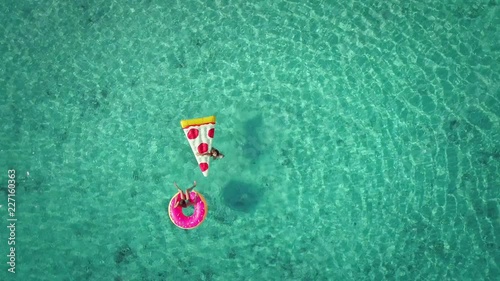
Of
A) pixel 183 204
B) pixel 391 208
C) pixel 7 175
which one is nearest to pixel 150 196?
pixel 183 204

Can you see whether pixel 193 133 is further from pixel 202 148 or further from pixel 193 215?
pixel 193 215

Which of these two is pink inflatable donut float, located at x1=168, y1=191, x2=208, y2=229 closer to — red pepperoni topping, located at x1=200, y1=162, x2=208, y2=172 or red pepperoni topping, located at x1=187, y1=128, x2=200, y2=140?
red pepperoni topping, located at x1=200, y1=162, x2=208, y2=172

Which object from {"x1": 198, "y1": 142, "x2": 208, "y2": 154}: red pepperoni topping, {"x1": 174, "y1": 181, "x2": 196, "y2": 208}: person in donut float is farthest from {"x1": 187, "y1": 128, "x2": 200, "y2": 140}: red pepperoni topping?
{"x1": 174, "y1": 181, "x2": 196, "y2": 208}: person in donut float

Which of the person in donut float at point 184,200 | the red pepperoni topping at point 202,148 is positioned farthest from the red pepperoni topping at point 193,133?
the person in donut float at point 184,200

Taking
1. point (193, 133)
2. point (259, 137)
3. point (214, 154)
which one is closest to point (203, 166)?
point (214, 154)

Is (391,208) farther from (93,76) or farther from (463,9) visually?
(93,76)

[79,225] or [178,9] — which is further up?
[178,9]
